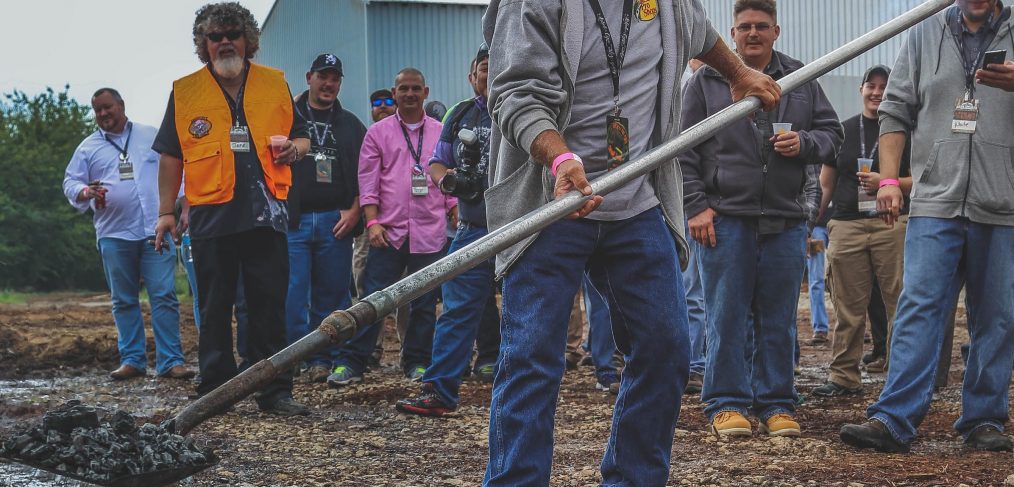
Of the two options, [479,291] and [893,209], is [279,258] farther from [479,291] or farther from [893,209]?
[893,209]

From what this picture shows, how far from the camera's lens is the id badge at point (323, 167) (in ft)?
28.8

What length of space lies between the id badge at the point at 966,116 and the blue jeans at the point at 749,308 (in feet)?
3.21

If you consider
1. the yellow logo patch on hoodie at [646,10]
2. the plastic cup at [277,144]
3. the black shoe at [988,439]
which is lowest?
the black shoe at [988,439]

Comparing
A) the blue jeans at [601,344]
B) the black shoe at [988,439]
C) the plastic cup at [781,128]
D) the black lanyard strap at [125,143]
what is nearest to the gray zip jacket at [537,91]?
the plastic cup at [781,128]

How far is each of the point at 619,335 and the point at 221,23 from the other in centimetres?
390

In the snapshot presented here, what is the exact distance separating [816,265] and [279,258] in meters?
7.19

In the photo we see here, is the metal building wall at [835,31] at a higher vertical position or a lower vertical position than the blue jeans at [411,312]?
higher

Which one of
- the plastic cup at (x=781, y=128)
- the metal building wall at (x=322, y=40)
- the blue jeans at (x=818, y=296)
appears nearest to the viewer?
the plastic cup at (x=781, y=128)

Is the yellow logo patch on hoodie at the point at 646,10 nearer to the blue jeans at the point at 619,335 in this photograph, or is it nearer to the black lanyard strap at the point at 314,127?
the blue jeans at the point at 619,335

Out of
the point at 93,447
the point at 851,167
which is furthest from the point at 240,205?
the point at 851,167

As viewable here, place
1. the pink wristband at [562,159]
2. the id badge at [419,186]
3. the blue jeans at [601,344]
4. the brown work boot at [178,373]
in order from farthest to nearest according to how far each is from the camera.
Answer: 1. the brown work boot at [178,373]
2. the id badge at [419,186]
3. the blue jeans at [601,344]
4. the pink wristband at [562,159]

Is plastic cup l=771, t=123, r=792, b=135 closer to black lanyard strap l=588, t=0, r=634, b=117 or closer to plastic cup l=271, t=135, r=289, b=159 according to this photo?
black lanyard strap l=588, t=0, r=634, b=117

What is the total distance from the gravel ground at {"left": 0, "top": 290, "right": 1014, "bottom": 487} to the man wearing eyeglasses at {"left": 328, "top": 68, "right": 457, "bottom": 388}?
266 millimetres

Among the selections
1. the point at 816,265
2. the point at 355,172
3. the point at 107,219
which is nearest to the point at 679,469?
the point at 355,172
